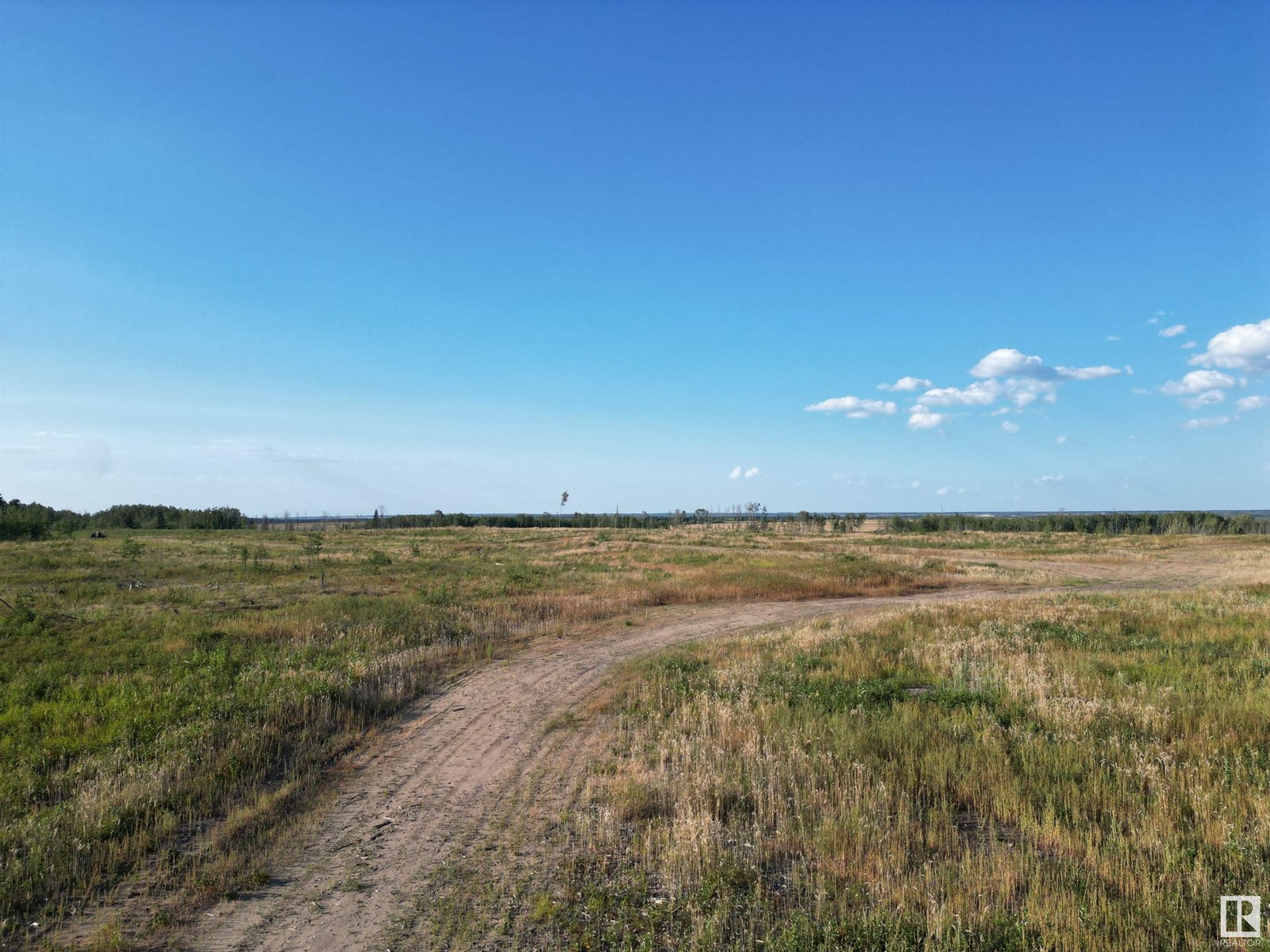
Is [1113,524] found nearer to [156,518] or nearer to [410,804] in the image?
[410,804]

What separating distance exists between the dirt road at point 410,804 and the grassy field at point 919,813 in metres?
0.98

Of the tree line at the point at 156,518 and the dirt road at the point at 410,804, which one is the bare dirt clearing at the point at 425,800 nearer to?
the dirt road at the point at 410,804

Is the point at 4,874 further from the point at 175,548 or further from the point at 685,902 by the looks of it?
the point at 175,548

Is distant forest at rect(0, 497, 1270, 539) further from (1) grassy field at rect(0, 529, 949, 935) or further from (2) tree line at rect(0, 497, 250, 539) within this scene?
(1) grassy field at rect(0, 529, 949, 935)

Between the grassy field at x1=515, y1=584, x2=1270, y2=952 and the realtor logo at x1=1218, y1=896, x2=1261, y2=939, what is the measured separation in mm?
81

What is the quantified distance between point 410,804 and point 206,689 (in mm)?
6880

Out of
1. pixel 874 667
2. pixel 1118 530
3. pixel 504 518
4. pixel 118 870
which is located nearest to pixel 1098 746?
pixel 874 667

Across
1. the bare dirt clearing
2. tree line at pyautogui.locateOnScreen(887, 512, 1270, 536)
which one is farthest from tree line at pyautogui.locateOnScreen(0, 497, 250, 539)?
tree line at pyautogui.locateOnScreen(887, 512, 1270, 536)

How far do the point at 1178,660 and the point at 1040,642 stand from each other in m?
2.96

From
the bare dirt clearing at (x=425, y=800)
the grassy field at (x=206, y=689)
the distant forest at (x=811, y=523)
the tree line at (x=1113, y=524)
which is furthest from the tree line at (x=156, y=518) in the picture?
the tree line at (x=1113, y=524)

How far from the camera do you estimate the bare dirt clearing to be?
218 inches

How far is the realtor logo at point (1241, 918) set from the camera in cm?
495

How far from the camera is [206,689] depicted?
12.1 m

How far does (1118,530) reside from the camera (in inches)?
5143
